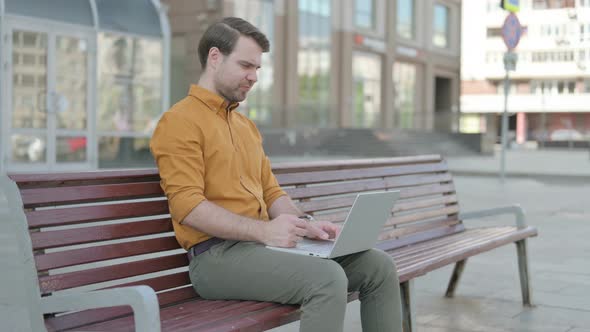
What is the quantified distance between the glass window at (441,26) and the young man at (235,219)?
45.6m

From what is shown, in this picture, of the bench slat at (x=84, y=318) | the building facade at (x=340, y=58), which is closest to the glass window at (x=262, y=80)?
the building facade at (x=340, y=58)

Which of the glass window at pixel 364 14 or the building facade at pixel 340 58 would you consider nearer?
the building facade at pixel 340 58

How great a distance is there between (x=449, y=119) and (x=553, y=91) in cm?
4210

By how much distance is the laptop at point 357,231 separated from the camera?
308cm

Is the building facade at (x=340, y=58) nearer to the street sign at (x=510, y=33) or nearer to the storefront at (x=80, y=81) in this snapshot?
A: the storefront at (x=80, y=81)

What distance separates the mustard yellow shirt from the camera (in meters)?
3.17

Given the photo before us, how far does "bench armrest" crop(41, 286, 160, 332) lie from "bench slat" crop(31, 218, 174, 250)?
24 cm

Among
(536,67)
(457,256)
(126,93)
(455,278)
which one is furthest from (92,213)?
(536,67)

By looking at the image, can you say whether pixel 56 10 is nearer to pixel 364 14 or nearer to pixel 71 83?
pixel 71 83

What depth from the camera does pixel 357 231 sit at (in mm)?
3201

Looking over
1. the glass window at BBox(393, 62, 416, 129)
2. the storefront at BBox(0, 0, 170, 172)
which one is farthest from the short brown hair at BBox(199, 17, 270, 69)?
the glass window at BBox(393, 62, 416, 129)

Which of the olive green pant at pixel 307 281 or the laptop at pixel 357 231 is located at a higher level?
the laptop at pixel 357 231

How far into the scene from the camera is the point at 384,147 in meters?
33.3

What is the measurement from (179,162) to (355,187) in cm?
183
